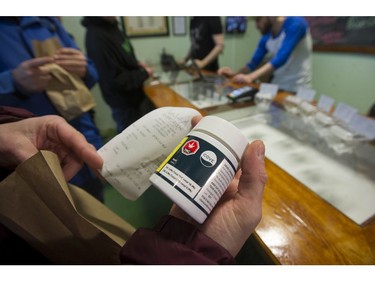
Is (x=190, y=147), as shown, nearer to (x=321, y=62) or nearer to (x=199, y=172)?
(x=199, y=172)

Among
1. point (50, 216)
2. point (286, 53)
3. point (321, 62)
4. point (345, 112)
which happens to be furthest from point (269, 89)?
point (321, 62)

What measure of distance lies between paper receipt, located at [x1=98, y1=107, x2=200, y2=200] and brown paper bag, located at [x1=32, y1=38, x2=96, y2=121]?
37cm

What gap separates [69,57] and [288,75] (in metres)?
1.35

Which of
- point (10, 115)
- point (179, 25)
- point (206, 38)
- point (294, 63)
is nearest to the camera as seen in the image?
point (10, 115)

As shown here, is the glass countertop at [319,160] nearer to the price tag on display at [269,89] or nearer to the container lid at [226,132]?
the price tag on display at [269,89]

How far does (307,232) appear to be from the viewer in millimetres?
359

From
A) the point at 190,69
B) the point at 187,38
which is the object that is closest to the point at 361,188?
the point at 190,69

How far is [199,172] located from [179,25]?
2.49 metres

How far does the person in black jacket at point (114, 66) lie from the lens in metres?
1.01

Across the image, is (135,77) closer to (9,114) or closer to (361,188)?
(9,114)

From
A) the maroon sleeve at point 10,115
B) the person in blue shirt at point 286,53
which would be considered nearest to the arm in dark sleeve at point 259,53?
the person in blue shirt at point 286,53

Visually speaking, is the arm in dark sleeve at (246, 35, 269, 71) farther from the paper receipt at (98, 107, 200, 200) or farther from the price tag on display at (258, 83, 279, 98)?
the paper receipt at (98, 107, 200, 200)

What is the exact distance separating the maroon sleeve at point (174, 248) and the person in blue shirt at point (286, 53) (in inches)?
44.4

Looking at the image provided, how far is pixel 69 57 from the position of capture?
625 millimetres
